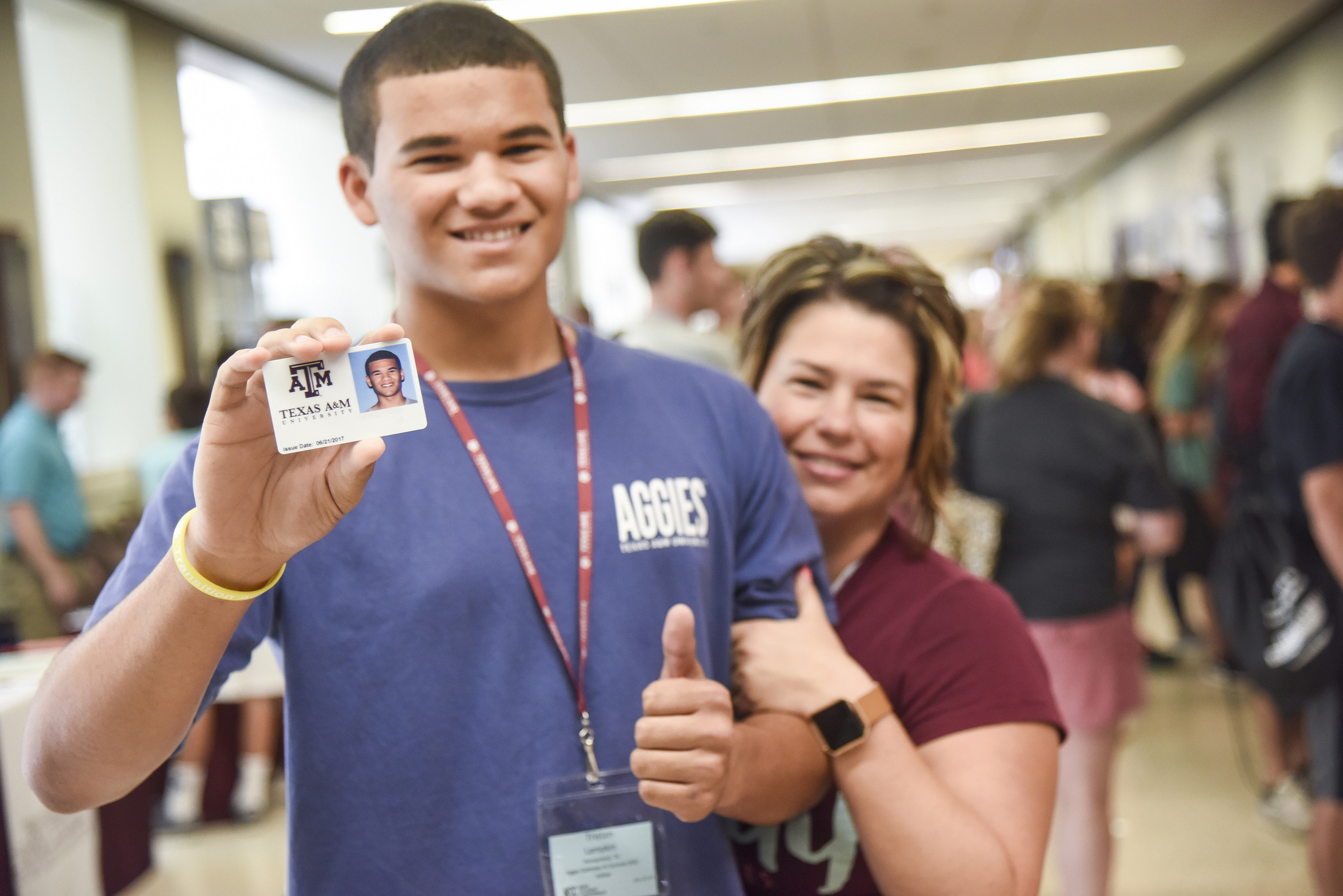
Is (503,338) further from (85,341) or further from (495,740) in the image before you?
(85,341)

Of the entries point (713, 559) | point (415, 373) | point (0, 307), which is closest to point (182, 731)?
point (415, 373)

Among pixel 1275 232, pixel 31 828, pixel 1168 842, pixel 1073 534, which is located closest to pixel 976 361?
pixel 1275 232

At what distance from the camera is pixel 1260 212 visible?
29.4ft

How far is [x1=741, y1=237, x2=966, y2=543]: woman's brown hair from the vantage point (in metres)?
1.47

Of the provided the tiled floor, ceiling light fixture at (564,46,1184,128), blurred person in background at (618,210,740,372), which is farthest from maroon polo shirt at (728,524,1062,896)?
ceiling light fixture at (564,46,1184,128)

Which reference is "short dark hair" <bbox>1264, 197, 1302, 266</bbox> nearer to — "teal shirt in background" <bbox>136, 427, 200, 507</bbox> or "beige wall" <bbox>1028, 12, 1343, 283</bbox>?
"beige wall" <bbox>1028, 12, 1343, 283</bbox>

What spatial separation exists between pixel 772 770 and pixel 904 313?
25.9 inches

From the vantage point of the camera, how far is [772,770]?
1110mm

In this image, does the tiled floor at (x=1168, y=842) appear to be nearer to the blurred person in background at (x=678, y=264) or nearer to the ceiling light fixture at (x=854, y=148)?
the blurred person in background at (x=678, y=264)

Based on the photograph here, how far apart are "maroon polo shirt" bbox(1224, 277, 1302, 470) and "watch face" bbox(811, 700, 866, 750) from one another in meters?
3.24

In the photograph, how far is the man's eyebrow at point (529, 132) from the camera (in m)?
1.12

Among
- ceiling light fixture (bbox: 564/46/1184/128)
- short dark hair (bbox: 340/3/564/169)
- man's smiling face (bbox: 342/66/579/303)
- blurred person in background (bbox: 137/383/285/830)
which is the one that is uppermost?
ceiling light fixture (bbox: 564/46/1184/128)

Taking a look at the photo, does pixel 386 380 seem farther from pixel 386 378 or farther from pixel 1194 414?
pixel 1194 414

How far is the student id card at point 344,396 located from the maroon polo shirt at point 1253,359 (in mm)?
3692
